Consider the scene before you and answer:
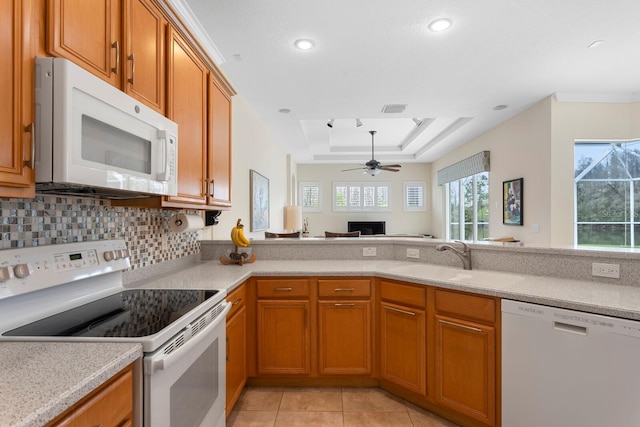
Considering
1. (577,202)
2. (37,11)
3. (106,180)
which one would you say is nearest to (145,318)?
(106,180)

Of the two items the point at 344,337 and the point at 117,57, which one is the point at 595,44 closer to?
the point at 344,337

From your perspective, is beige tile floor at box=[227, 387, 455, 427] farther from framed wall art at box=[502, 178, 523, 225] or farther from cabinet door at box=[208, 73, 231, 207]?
framed wall art at box=[502, 178, 523, 225]

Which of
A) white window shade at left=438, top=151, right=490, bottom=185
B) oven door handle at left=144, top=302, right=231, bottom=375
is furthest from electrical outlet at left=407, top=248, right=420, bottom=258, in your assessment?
white window shade at left=438, top=151, right=490, bottom=185

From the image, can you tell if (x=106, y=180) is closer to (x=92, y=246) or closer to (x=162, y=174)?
(x=162, y=174)

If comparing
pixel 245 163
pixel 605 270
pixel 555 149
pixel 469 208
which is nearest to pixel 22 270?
pixel 605 270

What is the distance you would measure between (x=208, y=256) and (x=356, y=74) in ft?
7.52

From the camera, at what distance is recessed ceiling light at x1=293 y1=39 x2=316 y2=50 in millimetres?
2633

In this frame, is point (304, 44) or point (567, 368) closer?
point (567, 368)

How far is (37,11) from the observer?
40.0 inches

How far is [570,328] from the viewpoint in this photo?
4.92 ft

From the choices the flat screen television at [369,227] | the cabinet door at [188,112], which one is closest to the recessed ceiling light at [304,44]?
the cabinet door at [188,112]

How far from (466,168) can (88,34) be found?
6.38 meters

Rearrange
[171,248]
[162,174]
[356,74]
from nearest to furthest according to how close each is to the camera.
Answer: [162,174], [171,248], [356,74]

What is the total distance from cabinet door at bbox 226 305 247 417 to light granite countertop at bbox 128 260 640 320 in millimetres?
234
